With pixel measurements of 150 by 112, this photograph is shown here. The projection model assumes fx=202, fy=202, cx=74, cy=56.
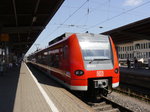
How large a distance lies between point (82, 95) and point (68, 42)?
2.47 meters

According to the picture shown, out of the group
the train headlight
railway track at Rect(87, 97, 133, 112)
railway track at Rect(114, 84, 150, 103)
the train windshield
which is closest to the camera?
railway track at Rect(87, 97, 133, 112)

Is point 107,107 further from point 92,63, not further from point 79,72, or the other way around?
point 92,63

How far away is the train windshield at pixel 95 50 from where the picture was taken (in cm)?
798

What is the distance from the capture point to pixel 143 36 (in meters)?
18.6

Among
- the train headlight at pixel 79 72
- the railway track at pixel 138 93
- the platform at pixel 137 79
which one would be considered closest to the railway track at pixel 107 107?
the train headlight at pixel 79 72

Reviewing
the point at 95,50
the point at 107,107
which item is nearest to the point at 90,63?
the point at 95,50

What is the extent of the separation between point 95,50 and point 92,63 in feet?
2.10

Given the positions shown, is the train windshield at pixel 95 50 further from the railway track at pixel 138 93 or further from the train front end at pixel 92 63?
the railway track at pixel 138 93

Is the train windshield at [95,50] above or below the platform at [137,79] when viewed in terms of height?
above

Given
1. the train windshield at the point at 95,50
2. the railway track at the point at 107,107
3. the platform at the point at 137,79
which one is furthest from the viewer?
the platform at the point at 137,79

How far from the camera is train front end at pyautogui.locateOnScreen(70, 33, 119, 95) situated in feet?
25.1

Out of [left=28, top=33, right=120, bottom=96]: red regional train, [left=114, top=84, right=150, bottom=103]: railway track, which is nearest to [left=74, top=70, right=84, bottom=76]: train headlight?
[left=28, top=33, right=120, bottom=96]: red regional train

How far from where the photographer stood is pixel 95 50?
8.15 metres

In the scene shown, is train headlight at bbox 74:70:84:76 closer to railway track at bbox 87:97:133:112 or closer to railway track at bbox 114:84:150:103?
railway track at bbox 87:97:133:112
